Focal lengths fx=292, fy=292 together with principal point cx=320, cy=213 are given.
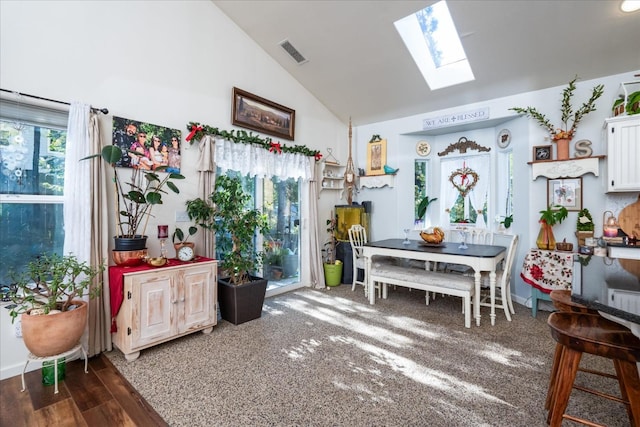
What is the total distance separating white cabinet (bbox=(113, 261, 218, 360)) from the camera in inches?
94.7

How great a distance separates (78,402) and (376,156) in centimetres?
484

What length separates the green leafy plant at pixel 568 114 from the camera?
340cm

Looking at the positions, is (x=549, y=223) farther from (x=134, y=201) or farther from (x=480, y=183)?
(x=134, y=201)

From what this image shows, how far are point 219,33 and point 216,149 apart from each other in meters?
1.42

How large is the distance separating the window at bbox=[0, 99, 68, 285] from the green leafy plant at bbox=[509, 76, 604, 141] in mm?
5065

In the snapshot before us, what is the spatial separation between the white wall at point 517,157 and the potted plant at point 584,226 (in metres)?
0.14

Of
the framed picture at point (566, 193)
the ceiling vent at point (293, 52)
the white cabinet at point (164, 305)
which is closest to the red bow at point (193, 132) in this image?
the white cabinet at point (164, 305)

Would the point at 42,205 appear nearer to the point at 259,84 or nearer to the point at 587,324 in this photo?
the point at 259,84

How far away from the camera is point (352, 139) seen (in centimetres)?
559

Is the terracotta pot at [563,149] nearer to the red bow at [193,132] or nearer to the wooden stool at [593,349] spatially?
the wooden stool at [593,349]

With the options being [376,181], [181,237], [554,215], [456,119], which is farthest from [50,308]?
[456,119]

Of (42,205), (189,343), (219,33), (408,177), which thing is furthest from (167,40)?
(408,177)

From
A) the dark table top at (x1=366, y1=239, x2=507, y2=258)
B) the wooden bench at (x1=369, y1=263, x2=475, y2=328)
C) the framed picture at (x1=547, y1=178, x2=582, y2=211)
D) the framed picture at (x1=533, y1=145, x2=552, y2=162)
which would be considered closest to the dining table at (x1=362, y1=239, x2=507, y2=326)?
the dark table top at (x1=366, y1=239, x2=507, y2=258)

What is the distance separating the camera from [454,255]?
316cm
